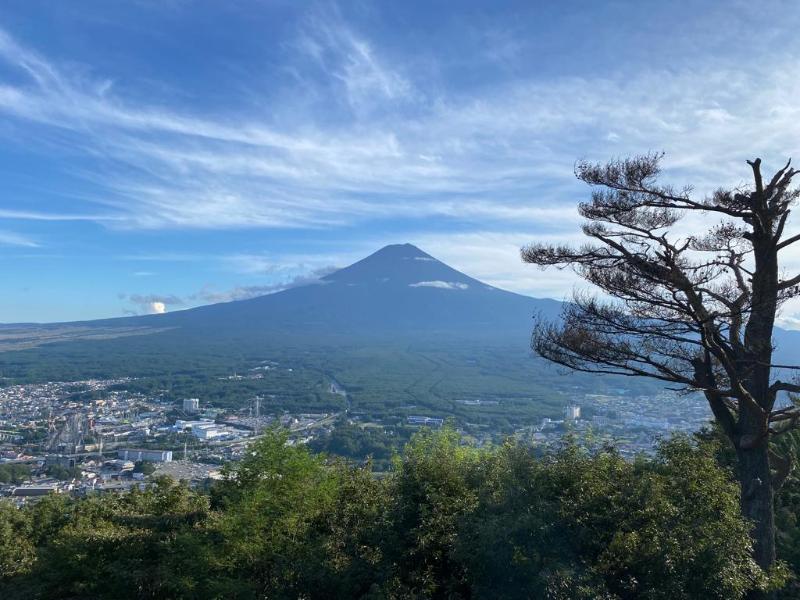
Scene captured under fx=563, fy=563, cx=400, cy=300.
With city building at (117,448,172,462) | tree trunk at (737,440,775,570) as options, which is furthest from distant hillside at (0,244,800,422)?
city building at (117,448,172,462)

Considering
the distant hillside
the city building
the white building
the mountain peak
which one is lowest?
the city building

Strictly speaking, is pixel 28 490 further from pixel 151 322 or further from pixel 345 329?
pixel 151 322

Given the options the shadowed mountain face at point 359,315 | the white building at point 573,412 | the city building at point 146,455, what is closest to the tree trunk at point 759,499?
the white building at point 573,412

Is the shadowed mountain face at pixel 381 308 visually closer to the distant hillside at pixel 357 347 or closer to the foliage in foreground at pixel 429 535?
the distant hillside at pixel 357 347

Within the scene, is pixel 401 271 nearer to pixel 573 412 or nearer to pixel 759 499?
pixel 573 412

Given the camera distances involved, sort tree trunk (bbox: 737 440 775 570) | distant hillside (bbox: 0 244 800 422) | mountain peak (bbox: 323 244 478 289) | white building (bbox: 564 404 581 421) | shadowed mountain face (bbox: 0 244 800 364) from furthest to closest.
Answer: mountain peak (bbox: 323 244 478 289)
shadowed mountain face (bbox: 0 244 800 364)
distant hillside (bbox: 0 244 800 422)
white building (bbox: 564 404 581 421)
tree trunk (bbox: 737 440 775 570)

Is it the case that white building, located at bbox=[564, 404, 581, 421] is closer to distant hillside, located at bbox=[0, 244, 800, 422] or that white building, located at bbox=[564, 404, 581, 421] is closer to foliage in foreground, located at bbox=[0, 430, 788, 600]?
distant hillside, located at bbox=[0, 244, 800, 422]
